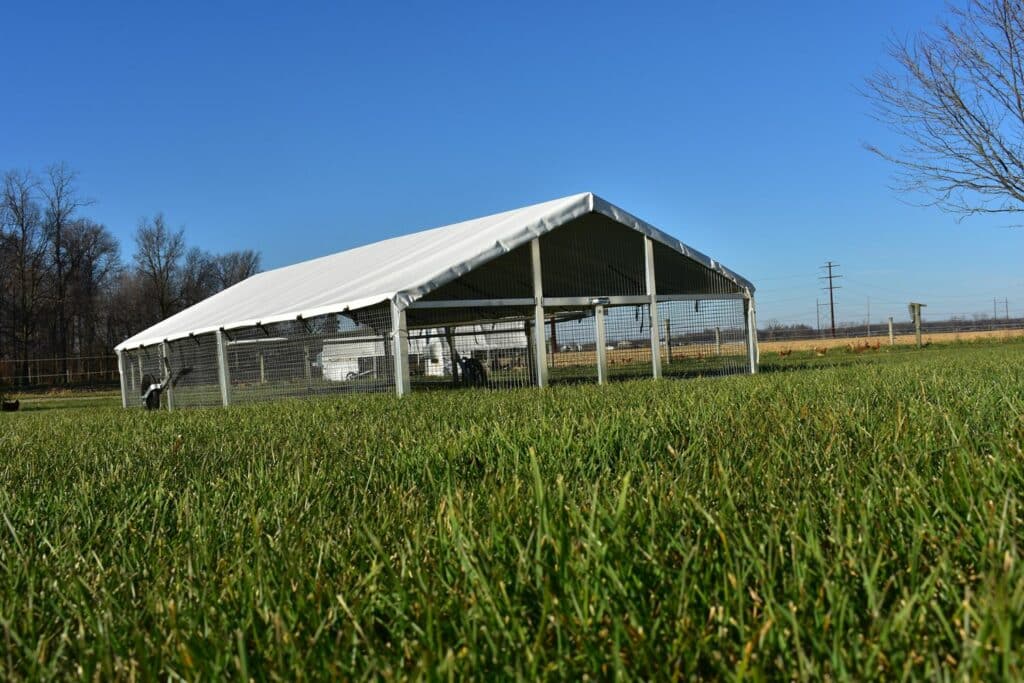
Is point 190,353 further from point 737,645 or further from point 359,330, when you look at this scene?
point 737,645

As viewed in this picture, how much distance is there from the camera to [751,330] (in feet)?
42.7

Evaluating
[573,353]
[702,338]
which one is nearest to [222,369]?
[573,353]

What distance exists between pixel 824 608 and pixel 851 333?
5910 centimetres

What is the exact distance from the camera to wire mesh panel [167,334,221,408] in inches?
526

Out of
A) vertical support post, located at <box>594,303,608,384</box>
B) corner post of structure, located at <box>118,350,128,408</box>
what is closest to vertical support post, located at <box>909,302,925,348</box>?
vertical support post, located at <box>594,303,608,384</box>

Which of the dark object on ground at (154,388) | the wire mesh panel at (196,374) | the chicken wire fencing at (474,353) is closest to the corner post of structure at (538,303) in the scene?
the chicken wire fencing at (474,353)

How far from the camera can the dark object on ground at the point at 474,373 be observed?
12.7 meters

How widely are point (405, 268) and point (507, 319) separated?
7.06ft

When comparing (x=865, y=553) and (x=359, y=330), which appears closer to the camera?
(x=865, y=553)

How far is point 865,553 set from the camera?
4.26 feet

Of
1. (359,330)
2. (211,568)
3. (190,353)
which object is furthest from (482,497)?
(190,353)

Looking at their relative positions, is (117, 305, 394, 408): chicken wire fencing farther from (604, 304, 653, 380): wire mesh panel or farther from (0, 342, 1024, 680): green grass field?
(0, 342, 1024, 680): green grass field

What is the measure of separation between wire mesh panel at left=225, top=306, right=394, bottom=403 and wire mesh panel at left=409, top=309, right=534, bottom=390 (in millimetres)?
1404

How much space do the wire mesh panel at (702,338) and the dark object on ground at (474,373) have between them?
8.82ft
